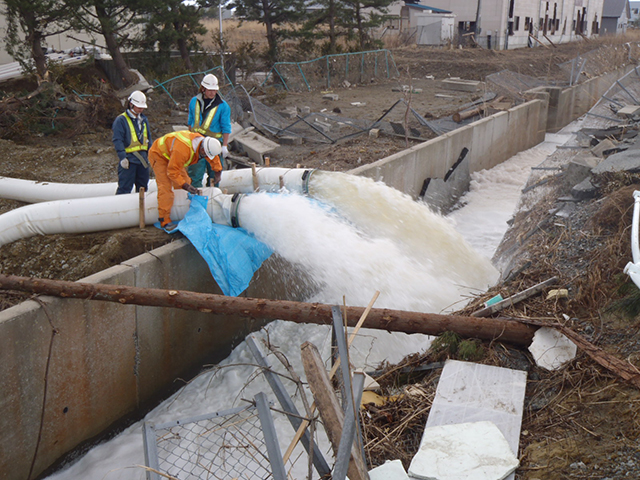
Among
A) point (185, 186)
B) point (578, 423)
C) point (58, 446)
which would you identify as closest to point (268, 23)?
point (185, 186)

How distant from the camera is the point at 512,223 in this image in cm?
1023

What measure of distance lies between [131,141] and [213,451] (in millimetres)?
4850

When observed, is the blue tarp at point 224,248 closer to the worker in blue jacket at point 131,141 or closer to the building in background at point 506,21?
the worker in blue jacket at point 131,141

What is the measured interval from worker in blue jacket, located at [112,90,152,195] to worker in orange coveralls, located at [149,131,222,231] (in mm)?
1372

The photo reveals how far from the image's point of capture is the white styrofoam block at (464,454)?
377cm

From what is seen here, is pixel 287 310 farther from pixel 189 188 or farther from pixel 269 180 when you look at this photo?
pixel 269 180

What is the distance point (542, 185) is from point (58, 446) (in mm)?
8791

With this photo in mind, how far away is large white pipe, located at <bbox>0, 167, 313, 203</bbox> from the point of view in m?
8.17

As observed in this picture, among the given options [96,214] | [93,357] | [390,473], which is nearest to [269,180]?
[96,214]

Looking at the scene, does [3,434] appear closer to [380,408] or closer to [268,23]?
[380,408]

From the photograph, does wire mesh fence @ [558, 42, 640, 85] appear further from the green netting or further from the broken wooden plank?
the broken wooden plank

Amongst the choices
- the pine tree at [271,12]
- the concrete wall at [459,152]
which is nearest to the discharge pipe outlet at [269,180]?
the concrete wall at [459,152]

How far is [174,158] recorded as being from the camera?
7.14 metres

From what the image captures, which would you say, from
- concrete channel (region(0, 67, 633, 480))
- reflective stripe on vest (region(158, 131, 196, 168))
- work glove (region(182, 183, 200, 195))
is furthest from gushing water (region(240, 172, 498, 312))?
concrete channel (region(0, 67, 633, 480))
